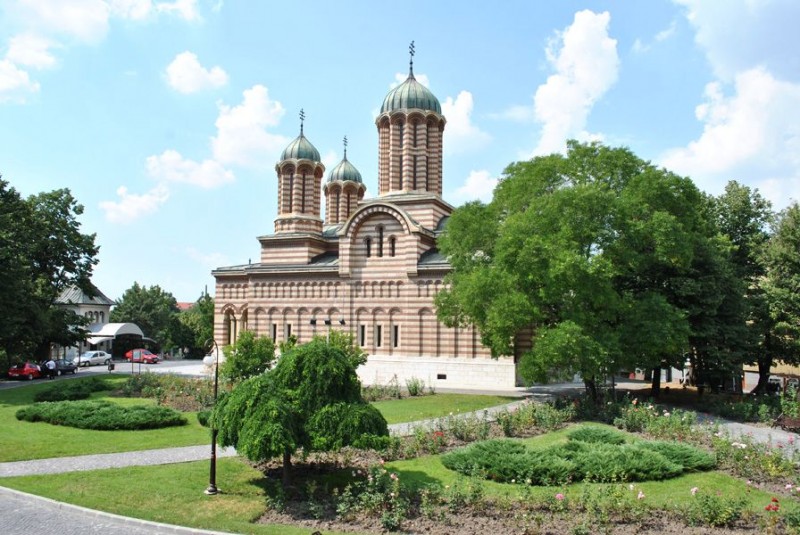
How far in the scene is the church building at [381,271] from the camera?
34812mm

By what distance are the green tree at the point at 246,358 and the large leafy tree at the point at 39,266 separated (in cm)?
1367

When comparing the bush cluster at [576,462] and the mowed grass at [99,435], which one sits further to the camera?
the mowed grass at [99,435]

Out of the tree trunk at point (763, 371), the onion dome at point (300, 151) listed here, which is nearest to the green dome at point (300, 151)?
the onion dome at point (300, 151)

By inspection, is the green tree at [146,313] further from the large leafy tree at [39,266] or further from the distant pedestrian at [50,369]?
the distant pedestrian at [50,369]

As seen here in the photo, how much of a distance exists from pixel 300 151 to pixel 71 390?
2202 centimetres

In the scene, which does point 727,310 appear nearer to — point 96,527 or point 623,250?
point 623,250

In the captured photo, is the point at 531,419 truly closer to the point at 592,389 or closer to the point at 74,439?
the point at 592,389

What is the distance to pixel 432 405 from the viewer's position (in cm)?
2552

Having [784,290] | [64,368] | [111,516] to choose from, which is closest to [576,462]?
[111,516]

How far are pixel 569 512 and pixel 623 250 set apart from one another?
47.6 feet

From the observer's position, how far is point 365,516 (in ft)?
37.8

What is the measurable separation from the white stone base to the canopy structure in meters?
33.2

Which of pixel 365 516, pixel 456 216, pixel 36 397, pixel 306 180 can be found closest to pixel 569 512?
pixel 365 516

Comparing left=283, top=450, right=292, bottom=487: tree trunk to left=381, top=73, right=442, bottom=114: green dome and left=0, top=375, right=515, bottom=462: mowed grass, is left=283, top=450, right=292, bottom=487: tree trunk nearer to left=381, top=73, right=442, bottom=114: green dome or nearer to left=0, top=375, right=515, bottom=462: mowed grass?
left=0, top=375, right=515, bottom=462: mowed grass
